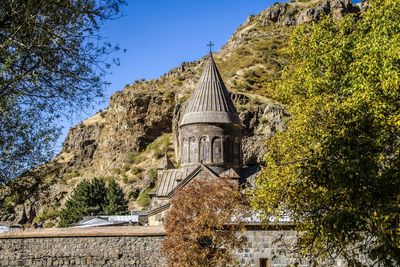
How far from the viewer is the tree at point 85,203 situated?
46.7m

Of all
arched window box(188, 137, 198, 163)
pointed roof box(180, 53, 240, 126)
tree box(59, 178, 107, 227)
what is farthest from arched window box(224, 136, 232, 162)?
tree box(59, 178, 107, 227)

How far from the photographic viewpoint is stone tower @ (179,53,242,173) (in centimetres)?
2944

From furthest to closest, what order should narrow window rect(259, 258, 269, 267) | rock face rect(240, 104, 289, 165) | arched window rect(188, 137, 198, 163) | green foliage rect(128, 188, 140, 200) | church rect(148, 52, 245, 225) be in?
green foliage rect(128, 188, 140, 200)
rock face rect(240, 104, 289, 165)
arched window rect(188, 137, 198, 163)
church rect(148, 52, 245, 225)
narrow window rect(259, 258, 269, 267)

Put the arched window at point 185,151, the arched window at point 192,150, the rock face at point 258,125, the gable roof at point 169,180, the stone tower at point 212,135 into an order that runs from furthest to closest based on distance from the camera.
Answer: the rock face at point 258,125, the arched window at point 185,151, the arched window at point 192,150, the stone tower at point 212,135, the gable roof at point 169,180

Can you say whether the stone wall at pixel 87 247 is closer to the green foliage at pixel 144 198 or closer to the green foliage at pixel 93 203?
the green foliage at pixel 93 203

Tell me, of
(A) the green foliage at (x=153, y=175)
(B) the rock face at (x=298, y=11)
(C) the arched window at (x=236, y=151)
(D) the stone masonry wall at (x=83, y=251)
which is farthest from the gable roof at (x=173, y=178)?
(B) the rock face at (x=298, y=11)

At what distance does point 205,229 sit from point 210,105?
15.3 meters

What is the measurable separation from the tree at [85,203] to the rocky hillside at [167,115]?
12.5 feet

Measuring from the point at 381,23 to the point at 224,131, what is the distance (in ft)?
60.5

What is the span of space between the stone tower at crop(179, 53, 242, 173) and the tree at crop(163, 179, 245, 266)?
12651 millimetres

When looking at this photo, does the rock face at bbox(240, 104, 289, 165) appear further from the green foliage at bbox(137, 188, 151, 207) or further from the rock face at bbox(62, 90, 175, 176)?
the rock face at bbox(62, 90, 175, 176)

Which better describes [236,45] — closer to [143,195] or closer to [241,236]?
[143,195]

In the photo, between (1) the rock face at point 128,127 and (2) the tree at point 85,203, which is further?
(1) the rock face at point 128,127

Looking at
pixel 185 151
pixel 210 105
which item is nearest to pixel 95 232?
pixel 185 151
